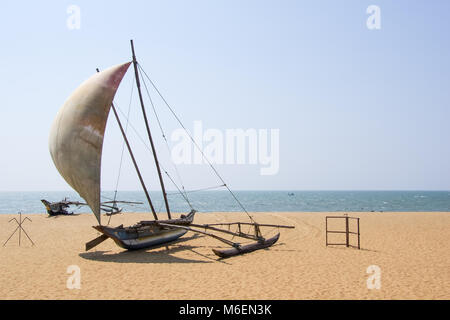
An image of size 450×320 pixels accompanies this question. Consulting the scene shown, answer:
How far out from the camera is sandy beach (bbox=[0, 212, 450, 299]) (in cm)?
1096

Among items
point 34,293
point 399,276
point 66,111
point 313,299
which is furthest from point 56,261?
point 399,276

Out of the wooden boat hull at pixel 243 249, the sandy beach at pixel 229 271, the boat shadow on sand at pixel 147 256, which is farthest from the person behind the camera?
the boat shadow on sand at pixel 147 256

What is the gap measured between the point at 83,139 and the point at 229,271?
8903mm

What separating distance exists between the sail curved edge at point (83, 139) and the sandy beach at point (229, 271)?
3.24 metres

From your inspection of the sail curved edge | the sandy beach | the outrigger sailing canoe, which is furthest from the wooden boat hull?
the sail curved edge

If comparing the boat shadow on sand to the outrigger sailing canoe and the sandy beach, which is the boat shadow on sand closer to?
the sandy beach

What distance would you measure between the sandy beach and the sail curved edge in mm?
3242

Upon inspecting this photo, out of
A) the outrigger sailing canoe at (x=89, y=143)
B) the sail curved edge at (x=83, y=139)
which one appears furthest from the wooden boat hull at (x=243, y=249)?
the sail curved edge at (x=83, y=139)

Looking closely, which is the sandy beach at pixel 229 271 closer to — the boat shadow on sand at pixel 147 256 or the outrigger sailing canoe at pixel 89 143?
the boat shadow on sand at pixel 147 256

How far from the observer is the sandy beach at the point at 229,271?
11.0 m

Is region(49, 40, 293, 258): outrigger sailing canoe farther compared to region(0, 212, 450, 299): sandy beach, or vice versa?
region(49, 40, 293, 258): outrigger sailing canoe

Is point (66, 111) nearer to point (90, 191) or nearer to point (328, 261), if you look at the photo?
point (90, 191)

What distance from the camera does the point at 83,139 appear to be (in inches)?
634
